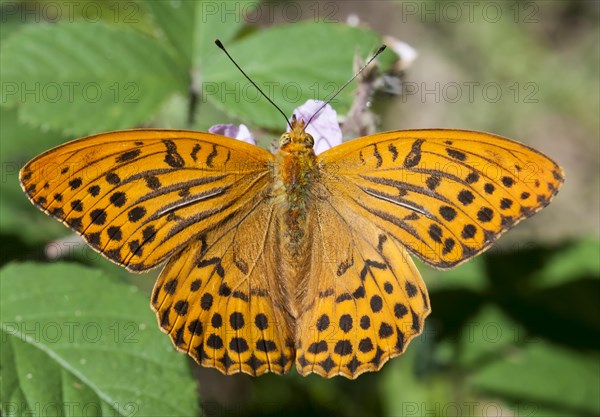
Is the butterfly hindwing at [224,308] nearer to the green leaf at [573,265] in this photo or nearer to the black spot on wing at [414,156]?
the black spot on wing at [414,156]

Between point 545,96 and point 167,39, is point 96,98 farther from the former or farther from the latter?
point 545,96

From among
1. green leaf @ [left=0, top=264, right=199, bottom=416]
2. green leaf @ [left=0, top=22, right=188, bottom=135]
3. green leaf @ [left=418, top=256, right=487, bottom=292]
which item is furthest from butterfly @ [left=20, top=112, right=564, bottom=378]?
green leaf @ [left=418, top=256, right=487, bottom=292]

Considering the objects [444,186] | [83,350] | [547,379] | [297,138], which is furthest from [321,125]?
[547,379]

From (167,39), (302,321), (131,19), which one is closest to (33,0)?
(131,19)

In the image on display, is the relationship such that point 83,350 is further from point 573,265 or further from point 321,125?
point 573,265

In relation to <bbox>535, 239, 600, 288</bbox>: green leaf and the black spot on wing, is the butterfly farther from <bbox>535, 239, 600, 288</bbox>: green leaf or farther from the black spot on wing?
<bbox>535, 239, 600, 288</bbox>: green leaf
